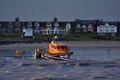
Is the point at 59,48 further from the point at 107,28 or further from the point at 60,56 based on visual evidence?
the point at 107,28

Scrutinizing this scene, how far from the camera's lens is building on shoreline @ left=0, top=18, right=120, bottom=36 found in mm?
175125

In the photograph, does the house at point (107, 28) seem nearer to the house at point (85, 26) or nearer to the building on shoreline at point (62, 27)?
the building on shoreline at point (62, 27)

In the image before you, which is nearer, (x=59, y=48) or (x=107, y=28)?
(x=59, y=48)

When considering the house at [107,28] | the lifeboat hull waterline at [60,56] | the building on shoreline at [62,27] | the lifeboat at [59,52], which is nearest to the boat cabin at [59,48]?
the lifeboat at [59,52]

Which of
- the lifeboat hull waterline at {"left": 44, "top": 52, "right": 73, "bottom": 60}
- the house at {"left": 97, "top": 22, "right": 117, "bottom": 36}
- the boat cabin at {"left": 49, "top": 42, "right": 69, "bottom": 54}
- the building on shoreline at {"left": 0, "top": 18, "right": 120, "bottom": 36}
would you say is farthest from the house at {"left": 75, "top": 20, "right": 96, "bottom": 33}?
the lifeboat hull waterline at {"left": 44, "top": 52, "right": 73, "bottom": 60}

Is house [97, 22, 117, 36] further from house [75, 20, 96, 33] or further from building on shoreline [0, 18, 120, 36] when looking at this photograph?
house [75, 20, 96, 33]

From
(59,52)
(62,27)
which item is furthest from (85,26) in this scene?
(59,52)

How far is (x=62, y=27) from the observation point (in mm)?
176875

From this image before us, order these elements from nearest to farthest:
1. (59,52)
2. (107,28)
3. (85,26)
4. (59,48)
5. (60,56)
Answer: (60,56)
(59,52)
(59,48)
(85,26)
(107,28)

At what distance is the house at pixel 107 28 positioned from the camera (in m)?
175

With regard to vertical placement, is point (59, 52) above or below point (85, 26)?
below

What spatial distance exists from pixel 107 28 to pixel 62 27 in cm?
2263

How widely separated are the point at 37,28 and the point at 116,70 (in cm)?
14180

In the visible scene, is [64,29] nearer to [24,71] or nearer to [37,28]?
[37,28]
